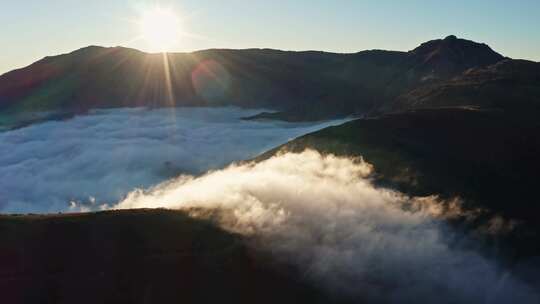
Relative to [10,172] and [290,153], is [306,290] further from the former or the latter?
[10,172]

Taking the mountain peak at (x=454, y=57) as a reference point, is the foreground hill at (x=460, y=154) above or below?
below

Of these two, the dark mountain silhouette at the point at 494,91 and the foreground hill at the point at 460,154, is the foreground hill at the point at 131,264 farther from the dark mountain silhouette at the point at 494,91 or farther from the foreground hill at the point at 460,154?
the dark mountain silhouette at the point at 494,91

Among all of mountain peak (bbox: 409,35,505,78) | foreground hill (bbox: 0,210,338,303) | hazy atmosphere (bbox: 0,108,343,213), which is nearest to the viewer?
foreground hill (bbox: 0,210,338,303)

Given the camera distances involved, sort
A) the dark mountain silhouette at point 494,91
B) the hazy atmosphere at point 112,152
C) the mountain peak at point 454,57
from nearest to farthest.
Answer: the dark mountain silhouette at point 494,91
the hazy atmosphere at point 112,152
the mountain peak at point 454,57

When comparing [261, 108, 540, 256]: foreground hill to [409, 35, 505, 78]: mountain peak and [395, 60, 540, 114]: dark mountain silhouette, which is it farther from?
[409, 35, 505, 78]: mountain peak

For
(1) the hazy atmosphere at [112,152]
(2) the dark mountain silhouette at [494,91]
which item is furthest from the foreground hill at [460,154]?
(1) the hazy atmosphere at [112,152]

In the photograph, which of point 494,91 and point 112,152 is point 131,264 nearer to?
point 494,91

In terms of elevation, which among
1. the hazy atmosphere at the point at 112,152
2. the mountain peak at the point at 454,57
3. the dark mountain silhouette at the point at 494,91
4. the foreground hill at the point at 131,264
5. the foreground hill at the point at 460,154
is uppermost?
the mountain peak at the point at 454,57

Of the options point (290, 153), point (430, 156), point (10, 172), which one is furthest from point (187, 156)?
point (430, 156)

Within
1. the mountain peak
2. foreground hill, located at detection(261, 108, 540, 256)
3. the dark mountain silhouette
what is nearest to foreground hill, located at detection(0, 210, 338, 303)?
foreground hill, located at detection(261, 108, 540, 256)
